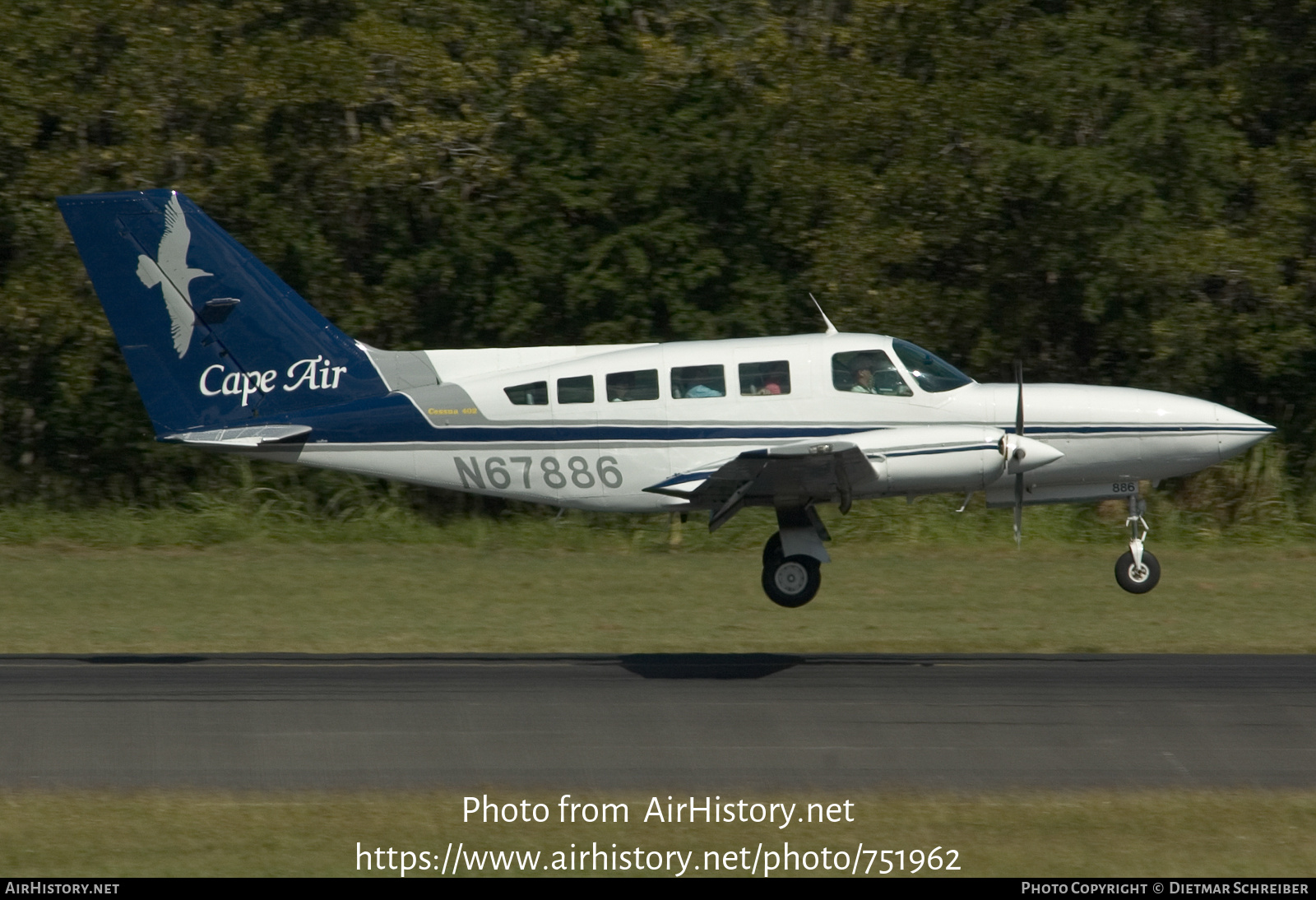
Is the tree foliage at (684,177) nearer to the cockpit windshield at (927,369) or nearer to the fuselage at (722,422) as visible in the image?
the cockpit windshield at (927,369)

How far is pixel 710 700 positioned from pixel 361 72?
45.8 ft

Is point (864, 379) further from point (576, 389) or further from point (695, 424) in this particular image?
point (576, 389)

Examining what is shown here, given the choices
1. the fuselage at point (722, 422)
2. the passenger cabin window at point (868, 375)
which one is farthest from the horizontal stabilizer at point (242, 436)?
the passenger cabin window at point (868, 375)

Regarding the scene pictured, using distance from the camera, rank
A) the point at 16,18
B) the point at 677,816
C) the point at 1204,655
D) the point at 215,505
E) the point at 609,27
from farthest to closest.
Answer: the point at 609,27 → the point at 215,505 → the point at 16,18 → the point at 1204,655 → the point at 677,816

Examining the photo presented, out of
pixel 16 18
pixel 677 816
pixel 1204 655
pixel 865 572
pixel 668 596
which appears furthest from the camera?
pixel 16 18

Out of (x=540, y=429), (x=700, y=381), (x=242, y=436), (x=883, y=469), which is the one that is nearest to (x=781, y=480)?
(x=883, y=469)

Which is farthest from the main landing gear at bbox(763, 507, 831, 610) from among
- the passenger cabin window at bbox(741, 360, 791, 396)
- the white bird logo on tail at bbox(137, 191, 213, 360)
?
the white bird logo on tail at bbox(137, 191, 213, 360)

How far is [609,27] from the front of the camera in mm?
25859

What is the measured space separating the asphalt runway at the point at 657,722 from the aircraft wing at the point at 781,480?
158cm

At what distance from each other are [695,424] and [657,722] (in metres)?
3.35

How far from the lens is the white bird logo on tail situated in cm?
1506

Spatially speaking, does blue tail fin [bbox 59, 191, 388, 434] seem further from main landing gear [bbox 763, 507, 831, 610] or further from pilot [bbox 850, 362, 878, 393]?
pilot [bbox 850, 362, 878, 393]
